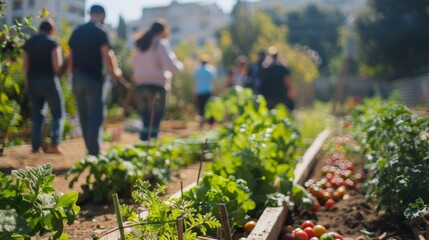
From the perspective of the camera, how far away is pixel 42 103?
5.47 m

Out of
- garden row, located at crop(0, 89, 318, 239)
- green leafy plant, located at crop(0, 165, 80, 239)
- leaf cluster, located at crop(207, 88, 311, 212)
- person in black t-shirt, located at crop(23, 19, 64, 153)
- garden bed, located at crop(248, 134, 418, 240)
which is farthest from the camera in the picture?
person in black t-shirt, located at crop(23, 19, 64, 153)

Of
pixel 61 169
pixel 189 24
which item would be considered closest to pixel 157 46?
pixel 61 169

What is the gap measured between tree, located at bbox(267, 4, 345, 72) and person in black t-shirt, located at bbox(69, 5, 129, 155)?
46.4 meters

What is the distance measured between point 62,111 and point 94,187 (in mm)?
2221

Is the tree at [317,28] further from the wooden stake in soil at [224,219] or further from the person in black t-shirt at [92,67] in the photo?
the wooden stake in soil at [224,219]

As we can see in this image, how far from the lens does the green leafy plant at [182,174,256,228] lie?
8.61 ft

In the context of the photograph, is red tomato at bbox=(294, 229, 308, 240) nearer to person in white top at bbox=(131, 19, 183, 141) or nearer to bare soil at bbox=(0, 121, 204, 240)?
bare soil at bbox=(0, 121, 204, 240)

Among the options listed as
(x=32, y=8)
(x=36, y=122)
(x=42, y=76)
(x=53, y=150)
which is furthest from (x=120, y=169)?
(x=42, y=76)

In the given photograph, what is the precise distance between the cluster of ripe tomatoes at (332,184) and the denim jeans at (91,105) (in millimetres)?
2239

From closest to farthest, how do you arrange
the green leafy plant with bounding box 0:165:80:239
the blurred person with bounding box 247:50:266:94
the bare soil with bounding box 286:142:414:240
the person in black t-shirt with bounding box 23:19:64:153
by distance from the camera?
the green leafy plant with bounding box 0:165:80:239 < the bare soil with bounding box 286:142:414:240 < the person in black t-shirt with bounding box 23:19:64:153 < the blurred person with bounding box 247:50:266:94

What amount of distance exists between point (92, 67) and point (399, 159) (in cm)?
329

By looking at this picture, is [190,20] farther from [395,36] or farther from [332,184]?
[332,184]

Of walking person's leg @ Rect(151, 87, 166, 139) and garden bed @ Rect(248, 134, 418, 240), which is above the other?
walking person's leg @ Rect(151, 87, 166, 139)

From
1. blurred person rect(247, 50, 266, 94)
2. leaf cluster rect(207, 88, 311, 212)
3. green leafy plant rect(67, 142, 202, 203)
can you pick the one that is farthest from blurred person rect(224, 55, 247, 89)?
green leafy plant rect(67, 142, 202, 203)
